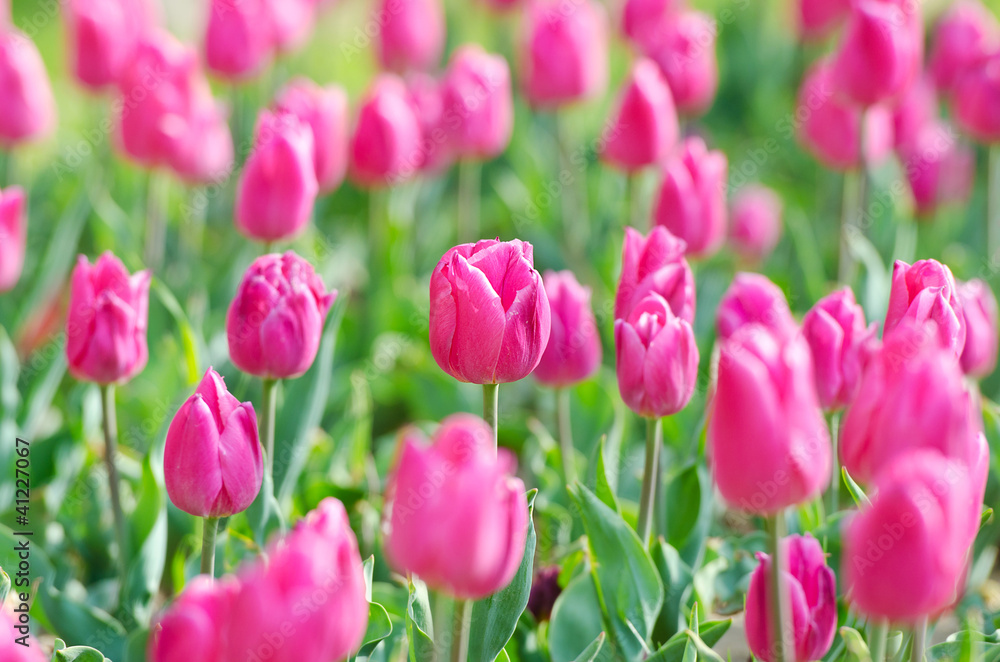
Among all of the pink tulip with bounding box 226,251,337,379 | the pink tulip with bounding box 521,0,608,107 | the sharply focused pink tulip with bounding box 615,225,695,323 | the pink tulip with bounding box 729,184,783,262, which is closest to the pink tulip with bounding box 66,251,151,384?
the pink tulip with bounding box 226,251,337,379

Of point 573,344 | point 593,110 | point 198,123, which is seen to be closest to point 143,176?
point 198,123

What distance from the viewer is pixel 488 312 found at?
109cm

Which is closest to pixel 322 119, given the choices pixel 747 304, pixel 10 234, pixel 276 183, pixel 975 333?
pixel 276 183

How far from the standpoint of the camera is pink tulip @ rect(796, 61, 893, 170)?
7.59 feet

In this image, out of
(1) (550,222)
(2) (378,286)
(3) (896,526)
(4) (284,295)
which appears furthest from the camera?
(1) (550,222)

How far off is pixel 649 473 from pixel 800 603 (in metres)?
0.30

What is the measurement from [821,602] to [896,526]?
1.04 feet

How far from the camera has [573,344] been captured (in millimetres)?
1516

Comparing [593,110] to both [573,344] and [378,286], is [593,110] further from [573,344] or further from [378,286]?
[573,344]

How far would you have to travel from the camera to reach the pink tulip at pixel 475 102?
2.33 m

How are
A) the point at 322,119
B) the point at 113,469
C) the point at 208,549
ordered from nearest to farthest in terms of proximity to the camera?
the point at 208,549 → the point at 113,469 → the point at 322,119

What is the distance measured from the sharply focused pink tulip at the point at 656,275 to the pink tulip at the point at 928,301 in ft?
0.80

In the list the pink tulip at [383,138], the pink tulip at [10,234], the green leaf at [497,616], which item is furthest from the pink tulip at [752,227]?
the pink tulip at [10,234]

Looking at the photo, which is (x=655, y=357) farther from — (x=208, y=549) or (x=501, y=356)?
(x=208, y=549)
